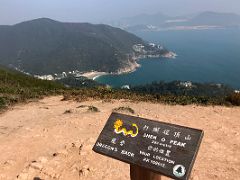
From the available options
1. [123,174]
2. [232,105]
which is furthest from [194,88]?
[123,174]

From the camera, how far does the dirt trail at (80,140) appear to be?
37.7ft

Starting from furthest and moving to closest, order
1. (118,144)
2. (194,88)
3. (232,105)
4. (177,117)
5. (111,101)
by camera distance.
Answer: (194,88), (111,101), (232,105), (177,117), (118,144)

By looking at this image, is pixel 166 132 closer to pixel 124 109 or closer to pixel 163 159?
pixel 163 159

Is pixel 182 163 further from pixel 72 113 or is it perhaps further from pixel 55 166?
pixel 72 113

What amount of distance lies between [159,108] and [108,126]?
40.5ft

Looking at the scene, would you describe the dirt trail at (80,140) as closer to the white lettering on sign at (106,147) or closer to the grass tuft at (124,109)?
the grass tuft at (124,109)

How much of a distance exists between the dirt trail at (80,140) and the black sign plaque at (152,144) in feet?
12.7

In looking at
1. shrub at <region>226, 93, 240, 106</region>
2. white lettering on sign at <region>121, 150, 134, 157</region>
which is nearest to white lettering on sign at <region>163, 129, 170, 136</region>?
white lettering on sign at <region>121, 150, 134, 157</region>

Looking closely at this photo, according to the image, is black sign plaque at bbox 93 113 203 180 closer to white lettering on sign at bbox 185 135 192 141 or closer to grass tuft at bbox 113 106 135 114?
white lettering on sign at bbox 185 135 192 141

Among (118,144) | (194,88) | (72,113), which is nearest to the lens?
(118,144)

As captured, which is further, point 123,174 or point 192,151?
point 123,174

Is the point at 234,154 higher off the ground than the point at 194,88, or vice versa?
the point at 234,154

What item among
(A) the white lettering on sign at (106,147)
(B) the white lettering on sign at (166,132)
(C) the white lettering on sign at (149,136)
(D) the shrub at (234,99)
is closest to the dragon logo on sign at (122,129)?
(C) the white lettering on sign at (149,136)

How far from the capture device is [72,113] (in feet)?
62.2
